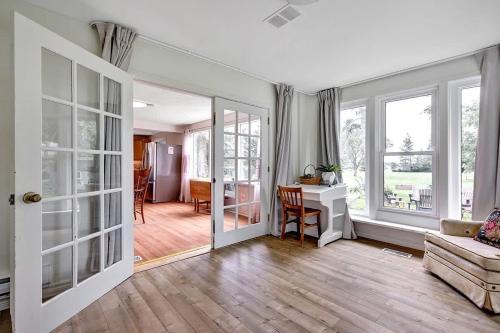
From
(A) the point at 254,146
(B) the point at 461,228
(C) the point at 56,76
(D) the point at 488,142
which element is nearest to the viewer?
(C) the point at 56,76

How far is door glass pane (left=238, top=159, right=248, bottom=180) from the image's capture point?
328 cm

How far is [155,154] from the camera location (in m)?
6.57

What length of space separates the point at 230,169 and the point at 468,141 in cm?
295

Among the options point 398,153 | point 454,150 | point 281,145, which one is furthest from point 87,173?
point 454,150

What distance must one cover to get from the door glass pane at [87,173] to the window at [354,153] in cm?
344

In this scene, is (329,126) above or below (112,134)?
above

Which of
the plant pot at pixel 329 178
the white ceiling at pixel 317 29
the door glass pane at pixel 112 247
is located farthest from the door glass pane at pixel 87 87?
the plant pot at pixel 329 178

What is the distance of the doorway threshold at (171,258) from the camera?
249 centimetres

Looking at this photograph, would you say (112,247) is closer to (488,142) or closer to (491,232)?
(491,232)

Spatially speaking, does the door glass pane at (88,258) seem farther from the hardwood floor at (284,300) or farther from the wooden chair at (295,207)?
Answer: the wooden chair at (295,207)

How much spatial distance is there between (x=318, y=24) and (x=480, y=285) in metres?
2.53

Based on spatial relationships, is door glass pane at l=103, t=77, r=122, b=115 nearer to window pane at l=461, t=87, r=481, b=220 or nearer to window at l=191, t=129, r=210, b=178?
window pane at l=461, t=87, r=481, b=220

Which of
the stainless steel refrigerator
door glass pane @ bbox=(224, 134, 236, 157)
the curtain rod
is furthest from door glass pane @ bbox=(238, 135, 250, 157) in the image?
the stainless steel refrigerator

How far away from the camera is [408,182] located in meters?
3.29
